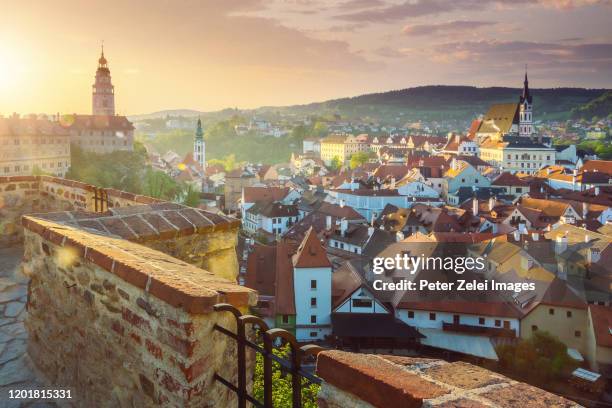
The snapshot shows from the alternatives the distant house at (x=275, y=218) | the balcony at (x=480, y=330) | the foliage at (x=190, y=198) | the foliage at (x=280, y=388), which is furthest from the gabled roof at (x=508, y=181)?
the foliage at (x=280, y=388)

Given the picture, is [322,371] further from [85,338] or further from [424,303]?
[424,303]

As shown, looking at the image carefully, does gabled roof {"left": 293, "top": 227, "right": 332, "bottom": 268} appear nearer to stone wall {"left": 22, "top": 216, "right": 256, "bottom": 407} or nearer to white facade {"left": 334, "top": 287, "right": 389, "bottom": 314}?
white facade {"left": 334, "top": 287, "right": 389, "bottom": 314}

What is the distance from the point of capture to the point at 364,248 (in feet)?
114

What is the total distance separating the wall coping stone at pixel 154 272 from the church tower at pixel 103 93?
6955cm

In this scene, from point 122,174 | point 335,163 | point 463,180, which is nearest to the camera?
point 122,174

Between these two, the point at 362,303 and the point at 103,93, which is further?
the point at 103,93

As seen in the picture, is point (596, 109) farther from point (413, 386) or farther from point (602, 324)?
point (413, 386)

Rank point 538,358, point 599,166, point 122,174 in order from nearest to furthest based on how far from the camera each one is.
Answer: point 538,358 < point 122,174 < point 599,166

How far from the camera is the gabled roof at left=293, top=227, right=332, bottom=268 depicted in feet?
88.0

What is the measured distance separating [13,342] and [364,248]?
30948 mm

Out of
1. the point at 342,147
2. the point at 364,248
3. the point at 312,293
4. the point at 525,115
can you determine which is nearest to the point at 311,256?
the point at 312,293

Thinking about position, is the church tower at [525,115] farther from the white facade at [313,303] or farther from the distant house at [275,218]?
the white facade at [313,303]

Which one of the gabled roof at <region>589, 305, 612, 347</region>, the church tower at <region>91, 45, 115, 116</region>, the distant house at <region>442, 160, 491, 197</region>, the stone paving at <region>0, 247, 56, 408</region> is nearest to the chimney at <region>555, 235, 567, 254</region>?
the gabled roof at <region>589, 305, 612, 347</region>

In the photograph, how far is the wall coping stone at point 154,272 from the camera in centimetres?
242
